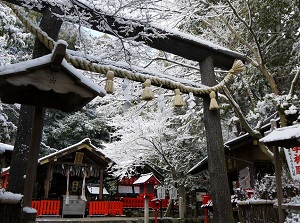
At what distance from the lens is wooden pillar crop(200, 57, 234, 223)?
522cm

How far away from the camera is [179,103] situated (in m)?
5.27

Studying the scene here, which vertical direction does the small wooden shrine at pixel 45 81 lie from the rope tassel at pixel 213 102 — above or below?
below

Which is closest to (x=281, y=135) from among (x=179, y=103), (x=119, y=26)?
(x=179, y=103)

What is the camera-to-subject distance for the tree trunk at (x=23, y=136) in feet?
13.3

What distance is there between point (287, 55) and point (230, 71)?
492cm

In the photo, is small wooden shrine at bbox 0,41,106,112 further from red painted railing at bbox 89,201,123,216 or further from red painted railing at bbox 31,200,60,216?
red painted railing at bbox 89,201,123,216

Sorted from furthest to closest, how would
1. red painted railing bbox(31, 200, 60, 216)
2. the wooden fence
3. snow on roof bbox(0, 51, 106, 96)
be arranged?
→ 1. red painted railing bbox(31, 200, 60, 216)
2. the wooden fence
3. snow on roof bbox(0, 51, 106, 96)

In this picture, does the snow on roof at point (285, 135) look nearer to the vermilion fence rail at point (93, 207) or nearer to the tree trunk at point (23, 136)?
the tree trunk at point (23, 136)

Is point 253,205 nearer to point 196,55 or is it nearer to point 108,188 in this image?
point 196,55

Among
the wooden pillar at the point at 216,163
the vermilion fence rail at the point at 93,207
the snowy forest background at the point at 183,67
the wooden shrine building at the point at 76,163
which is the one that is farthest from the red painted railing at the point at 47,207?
the wooden pillar at the point at 216,163

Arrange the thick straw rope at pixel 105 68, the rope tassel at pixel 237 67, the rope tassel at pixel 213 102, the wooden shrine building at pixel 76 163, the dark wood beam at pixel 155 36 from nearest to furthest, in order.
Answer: the thick straw rope at pixel 105 68 → the dark wood beam at pixel 155 36 → the rope tassel at pixel 213 102 → the rope tassel at pixel 237 67 → the wooden shrine building at pixel 76 163

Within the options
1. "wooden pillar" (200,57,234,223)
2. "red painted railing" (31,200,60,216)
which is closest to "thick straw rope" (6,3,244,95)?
"wooden pillar" (200,57,234,223)

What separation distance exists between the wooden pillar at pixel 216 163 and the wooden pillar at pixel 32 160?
3382mm

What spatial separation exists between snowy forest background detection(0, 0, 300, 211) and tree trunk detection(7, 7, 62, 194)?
0.84 feet
